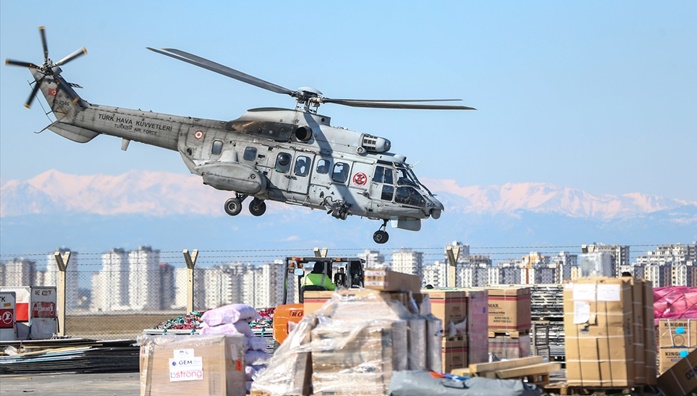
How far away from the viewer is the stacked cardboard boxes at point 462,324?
15688 millimetres

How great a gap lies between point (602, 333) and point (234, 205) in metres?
18.2

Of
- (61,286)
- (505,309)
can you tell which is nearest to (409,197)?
(61,286)

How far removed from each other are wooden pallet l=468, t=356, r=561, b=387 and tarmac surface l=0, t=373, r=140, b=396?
608 cm

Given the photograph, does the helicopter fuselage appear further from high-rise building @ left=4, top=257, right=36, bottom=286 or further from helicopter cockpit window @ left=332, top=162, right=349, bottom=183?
high-rise building @ left=4, top=257, right=36, bottom=286

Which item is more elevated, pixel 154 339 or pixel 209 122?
pixel 209 122

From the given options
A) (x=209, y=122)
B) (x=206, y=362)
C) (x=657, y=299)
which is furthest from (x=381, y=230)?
(x=206, y=362)

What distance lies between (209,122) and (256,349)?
15462 millimetres

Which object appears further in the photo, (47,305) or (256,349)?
(47,305)

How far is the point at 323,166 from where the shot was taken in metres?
28.7

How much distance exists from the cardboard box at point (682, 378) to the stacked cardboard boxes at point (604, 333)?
0.75 m

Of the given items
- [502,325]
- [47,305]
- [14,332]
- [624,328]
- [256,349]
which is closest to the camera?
[624,328]

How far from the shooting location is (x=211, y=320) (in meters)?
15.9

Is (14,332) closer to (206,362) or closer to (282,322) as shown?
(282,322)

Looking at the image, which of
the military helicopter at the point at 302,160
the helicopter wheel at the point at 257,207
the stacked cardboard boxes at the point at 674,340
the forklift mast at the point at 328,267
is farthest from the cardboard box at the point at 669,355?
the helicopter wheel at the point at 257,207
